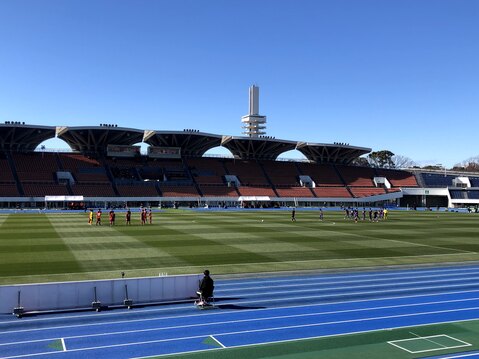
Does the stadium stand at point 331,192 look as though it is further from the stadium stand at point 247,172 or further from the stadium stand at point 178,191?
the stadium stand at point 178,191

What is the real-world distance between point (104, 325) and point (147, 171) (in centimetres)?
6472

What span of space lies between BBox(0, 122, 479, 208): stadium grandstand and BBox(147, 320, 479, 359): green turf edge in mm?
53071

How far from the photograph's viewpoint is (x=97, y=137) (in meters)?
72.4

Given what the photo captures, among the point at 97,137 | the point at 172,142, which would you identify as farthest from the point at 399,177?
the point at 97,137

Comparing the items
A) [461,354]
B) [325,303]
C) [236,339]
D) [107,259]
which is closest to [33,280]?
[107,259]

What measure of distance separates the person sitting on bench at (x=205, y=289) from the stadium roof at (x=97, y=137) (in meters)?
59.9

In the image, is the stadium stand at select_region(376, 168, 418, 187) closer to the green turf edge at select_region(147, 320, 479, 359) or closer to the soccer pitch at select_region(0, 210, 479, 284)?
the soccer pitch at select_region(0, 210, 479, 284)

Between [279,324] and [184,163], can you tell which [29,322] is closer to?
[279,324]

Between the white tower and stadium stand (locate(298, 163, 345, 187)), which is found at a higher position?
the white tower

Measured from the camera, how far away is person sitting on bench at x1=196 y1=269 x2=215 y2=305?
12656 mm

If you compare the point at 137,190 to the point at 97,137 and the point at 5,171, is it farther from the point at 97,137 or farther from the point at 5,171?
the point at 5,171

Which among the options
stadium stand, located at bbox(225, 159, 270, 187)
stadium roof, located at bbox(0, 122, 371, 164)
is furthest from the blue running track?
stadium stand, located at bbox(225, 159, 270, 187)

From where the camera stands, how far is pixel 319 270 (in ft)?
60.8

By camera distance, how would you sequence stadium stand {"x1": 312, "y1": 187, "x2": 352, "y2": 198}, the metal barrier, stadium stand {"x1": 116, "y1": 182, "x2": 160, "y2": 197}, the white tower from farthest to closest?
the white tower < stadium stand {"x1": 312, "y1": 187, "x2": 352, "y2": 198} < stadium stand {"x1": 116, "y1": 182, "x2": 160, "y2": 197} < the metal barrier
